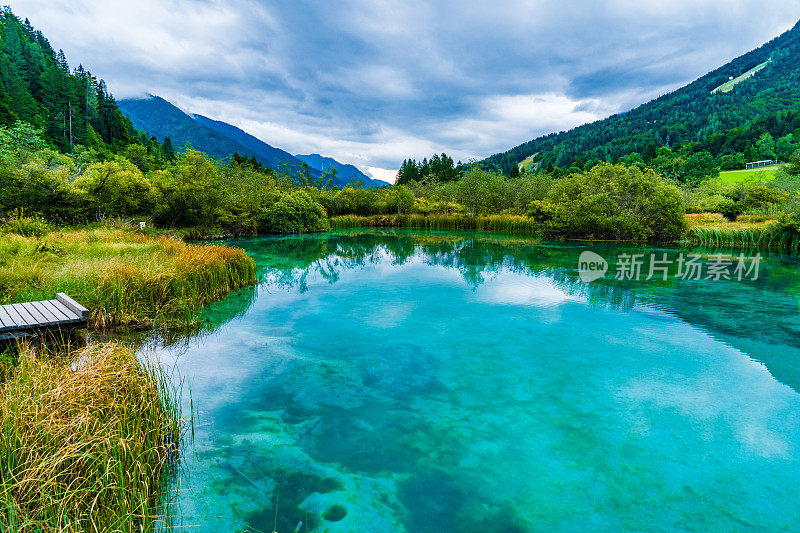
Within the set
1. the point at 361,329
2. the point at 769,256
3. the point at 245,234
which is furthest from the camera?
the point at 245,234

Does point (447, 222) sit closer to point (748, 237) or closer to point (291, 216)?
point (291, 216)

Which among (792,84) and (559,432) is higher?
(792,84)

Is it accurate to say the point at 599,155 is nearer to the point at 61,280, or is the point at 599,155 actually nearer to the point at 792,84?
the point at 792,84

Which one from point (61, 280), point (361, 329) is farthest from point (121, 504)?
point (61, 280)

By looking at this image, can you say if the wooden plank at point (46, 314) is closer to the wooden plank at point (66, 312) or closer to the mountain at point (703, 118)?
the wooden plank at point (66, 312)

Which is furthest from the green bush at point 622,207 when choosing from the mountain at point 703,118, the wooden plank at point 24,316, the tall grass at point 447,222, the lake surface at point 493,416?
the mountain at point 703,118

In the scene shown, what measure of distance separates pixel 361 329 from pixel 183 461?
444 centimetres

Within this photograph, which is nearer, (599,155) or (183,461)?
(183,461)

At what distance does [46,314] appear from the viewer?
16.1ft

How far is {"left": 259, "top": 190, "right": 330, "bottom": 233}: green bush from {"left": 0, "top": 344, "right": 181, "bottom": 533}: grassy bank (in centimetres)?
2594

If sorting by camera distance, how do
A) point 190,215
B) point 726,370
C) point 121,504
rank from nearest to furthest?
point 121,504 → point 726,370 → point 190,215

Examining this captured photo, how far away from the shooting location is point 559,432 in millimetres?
4211

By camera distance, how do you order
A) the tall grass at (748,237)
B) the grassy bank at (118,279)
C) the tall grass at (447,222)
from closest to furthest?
the grassy bank at (118,279) < the tall grass at (748,237) < the tall grass at (447,222)

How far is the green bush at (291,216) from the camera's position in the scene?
28.5 m
